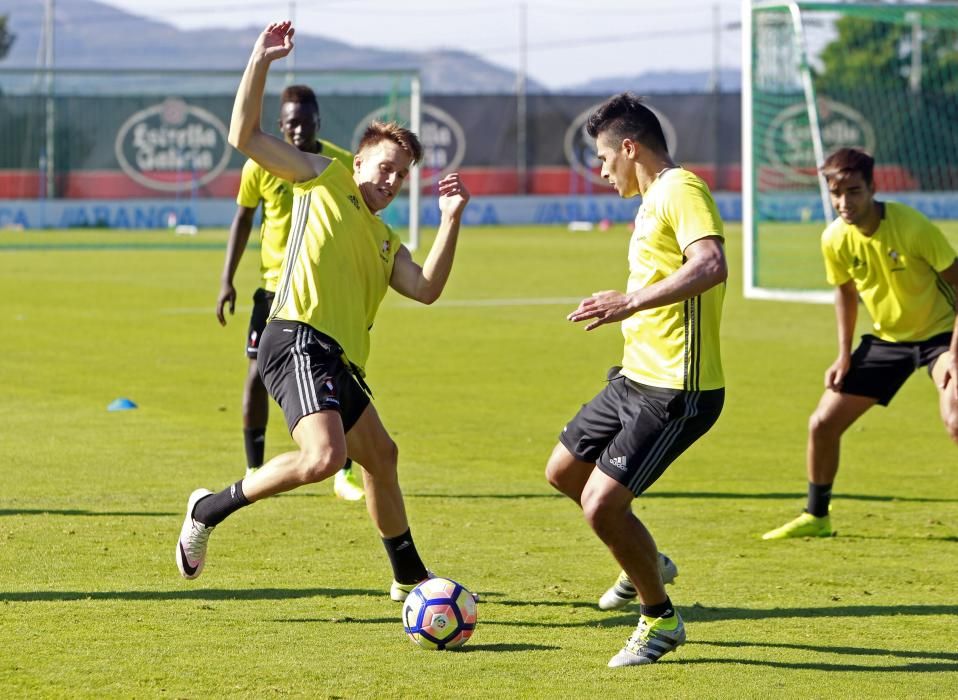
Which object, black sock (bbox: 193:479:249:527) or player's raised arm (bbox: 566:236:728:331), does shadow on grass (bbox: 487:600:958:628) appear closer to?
black sock (bbox: 193:479:249:527)

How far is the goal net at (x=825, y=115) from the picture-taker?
23.2 meters

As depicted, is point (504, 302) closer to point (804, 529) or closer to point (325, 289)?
point (804, 529)

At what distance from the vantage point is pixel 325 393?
6.59 metres

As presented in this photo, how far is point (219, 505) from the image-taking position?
22.4 ft

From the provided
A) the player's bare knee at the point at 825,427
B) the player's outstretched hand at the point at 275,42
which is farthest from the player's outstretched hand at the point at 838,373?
the player's outstretched hand at the point at 275,42

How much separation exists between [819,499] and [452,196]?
3.01 m

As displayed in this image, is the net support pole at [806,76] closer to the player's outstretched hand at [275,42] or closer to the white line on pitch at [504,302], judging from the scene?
the white line on pitch at [504,302]

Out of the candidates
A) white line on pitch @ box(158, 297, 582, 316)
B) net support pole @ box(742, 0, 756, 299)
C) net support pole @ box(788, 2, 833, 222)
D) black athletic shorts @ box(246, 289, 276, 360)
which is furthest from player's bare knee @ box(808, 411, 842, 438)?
net support pole @ box(788, 2, 833, 222)

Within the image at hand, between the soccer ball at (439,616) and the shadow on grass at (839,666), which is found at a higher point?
the soccer ball at (439,616)

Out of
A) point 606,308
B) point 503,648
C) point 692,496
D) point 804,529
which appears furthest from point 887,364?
point 606,308

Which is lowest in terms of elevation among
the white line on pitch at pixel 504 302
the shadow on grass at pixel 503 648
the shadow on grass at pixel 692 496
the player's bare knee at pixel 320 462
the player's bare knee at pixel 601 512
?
the shadow on grass at pixel 692 496

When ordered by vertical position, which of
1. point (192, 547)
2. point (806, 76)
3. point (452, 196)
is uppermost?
point (806, 76)

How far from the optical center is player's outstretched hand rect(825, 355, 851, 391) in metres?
8.80

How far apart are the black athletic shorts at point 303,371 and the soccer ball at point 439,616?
2.66 feet
